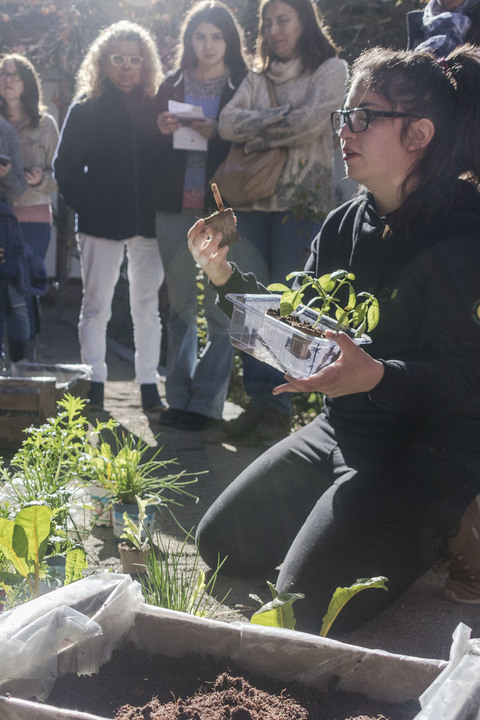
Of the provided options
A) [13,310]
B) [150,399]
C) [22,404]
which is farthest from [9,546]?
[13,310]

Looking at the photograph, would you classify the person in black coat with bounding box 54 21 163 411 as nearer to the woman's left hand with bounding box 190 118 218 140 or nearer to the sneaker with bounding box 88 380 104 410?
the sneaker with bounding box 88 380 104 410

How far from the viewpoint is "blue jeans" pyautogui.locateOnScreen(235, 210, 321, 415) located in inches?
157

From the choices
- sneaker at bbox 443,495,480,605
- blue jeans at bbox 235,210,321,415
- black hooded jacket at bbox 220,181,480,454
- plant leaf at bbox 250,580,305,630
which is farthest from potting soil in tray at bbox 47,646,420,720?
blue jeans at bbox 235,210,321,415

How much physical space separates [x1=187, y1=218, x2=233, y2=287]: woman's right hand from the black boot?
115 inches

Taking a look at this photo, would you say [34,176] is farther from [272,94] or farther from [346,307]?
[346,307]

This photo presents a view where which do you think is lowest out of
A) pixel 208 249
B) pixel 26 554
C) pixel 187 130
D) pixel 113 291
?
pixel 113 291

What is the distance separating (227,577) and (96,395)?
229cm

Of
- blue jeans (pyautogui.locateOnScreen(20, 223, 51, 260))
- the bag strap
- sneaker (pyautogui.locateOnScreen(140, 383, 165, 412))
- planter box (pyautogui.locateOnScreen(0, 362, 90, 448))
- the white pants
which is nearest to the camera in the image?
planter box (pyautogui.locateOnScreen(0, 362, 90, 448))

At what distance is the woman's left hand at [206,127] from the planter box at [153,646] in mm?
3021

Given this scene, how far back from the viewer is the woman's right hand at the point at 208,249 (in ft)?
7.75

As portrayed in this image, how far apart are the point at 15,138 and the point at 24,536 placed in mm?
3900

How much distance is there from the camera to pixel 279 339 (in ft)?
6.61

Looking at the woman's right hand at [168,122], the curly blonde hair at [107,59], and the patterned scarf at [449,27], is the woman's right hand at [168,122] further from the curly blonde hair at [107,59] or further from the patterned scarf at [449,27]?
the patterned scarf at [449,27]

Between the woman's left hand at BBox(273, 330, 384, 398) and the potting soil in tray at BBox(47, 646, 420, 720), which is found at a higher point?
the woman's left hand at BBox(273, 330, 384, 398)
